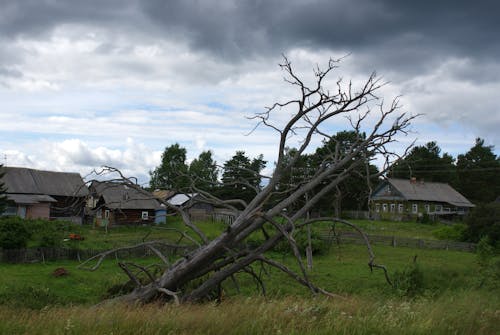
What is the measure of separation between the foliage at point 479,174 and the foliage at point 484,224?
169 feet

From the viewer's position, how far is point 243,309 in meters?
6.35

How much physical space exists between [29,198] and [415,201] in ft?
153

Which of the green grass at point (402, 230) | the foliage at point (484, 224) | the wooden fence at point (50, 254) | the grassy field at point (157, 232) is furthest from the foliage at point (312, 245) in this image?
the foliage at point (484, 224)

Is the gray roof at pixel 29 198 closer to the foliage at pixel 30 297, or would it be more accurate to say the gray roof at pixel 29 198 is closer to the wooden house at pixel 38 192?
the wooden house at pixel 38 192

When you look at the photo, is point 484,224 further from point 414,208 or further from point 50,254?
point 50,254

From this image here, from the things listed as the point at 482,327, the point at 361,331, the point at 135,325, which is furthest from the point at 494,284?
the point at 135,325

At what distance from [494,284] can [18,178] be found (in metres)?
46.7

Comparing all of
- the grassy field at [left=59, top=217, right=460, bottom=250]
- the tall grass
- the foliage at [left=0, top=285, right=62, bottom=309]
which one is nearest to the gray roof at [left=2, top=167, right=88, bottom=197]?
the grassy field at [left=59, top=217, right=460, bottom=250]

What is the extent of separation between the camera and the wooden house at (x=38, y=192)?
1827 inches

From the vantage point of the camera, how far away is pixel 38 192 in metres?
49.4

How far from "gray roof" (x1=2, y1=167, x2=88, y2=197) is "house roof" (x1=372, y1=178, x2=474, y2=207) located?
38963 mm

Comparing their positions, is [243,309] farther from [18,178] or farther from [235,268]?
[18,178]

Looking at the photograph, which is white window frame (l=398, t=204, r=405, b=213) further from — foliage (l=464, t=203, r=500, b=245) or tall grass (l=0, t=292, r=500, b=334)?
tall grass (l=0, t=292, r=500, b=334)

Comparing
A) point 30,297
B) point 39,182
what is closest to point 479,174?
point 39,182
